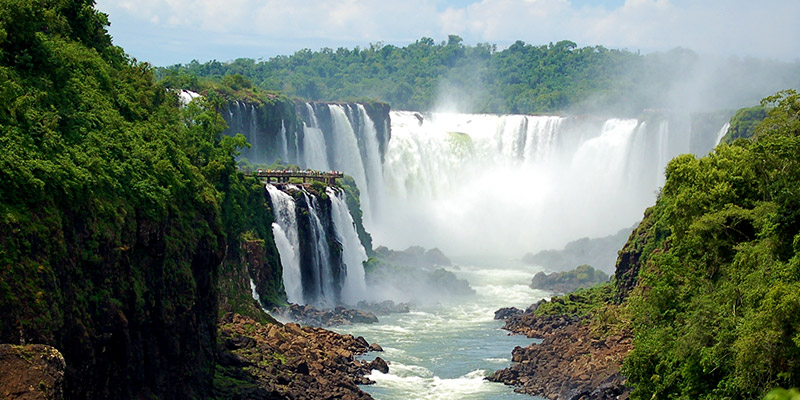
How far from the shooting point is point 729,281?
30141 millimetres


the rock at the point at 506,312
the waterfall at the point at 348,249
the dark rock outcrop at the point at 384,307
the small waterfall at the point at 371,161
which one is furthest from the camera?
the small waterfall at the point at 371,161

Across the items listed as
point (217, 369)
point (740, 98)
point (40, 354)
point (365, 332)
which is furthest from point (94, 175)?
point (740, 98)

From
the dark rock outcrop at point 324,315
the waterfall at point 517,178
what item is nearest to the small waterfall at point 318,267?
the dark rock outcrop at point 324,315

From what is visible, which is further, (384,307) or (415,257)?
(415,257)

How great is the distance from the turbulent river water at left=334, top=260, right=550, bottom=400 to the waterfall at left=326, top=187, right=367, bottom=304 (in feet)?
13.3

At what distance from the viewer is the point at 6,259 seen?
22219 mm

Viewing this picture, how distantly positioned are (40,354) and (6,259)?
7.89 feet

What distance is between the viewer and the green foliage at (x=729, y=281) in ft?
82.4

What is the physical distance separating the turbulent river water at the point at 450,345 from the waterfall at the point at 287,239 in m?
4.47

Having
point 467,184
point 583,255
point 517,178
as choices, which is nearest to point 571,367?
point 583,255

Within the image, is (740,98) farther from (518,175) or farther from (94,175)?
(94,175)

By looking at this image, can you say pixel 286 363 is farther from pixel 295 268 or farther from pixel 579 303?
pixel 579 303

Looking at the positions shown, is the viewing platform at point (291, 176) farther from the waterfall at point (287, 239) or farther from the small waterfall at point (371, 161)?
the small waterfall at point (371, 161)

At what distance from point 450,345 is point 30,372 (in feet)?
100
